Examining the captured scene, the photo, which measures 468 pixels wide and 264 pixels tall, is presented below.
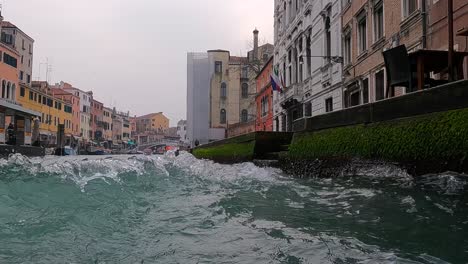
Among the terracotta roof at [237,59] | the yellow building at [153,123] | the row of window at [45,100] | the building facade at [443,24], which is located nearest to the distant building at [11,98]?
the row of window at [45,100]

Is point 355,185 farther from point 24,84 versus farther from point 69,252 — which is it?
point 24,84

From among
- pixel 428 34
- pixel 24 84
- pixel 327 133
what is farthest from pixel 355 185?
pixel 24 84

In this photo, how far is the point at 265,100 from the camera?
132 feet

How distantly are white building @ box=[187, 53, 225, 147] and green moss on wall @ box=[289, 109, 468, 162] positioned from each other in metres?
54.6

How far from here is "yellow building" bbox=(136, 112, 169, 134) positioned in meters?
150

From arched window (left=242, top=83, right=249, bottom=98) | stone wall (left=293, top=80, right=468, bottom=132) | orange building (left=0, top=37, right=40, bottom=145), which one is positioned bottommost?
stone wall (left=293, top=80, right=468, bottom=132)

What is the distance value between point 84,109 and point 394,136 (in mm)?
82337

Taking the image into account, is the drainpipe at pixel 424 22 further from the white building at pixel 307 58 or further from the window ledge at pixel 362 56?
the white building at pixel 307 58

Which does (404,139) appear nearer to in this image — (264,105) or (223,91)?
(264,105)

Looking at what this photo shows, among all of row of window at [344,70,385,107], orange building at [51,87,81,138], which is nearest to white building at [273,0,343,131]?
row of window at [344,70,385,107]

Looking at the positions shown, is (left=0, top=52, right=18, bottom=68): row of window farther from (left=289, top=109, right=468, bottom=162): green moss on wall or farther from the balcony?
(left=289, top=109, right=468, bottom=162): green moss on wall

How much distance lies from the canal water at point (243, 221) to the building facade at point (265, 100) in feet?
96.7

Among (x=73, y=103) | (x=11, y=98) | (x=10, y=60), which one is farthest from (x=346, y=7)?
(x=73, y=103)

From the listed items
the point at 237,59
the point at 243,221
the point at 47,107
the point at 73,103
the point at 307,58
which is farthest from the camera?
the point at 73,103
